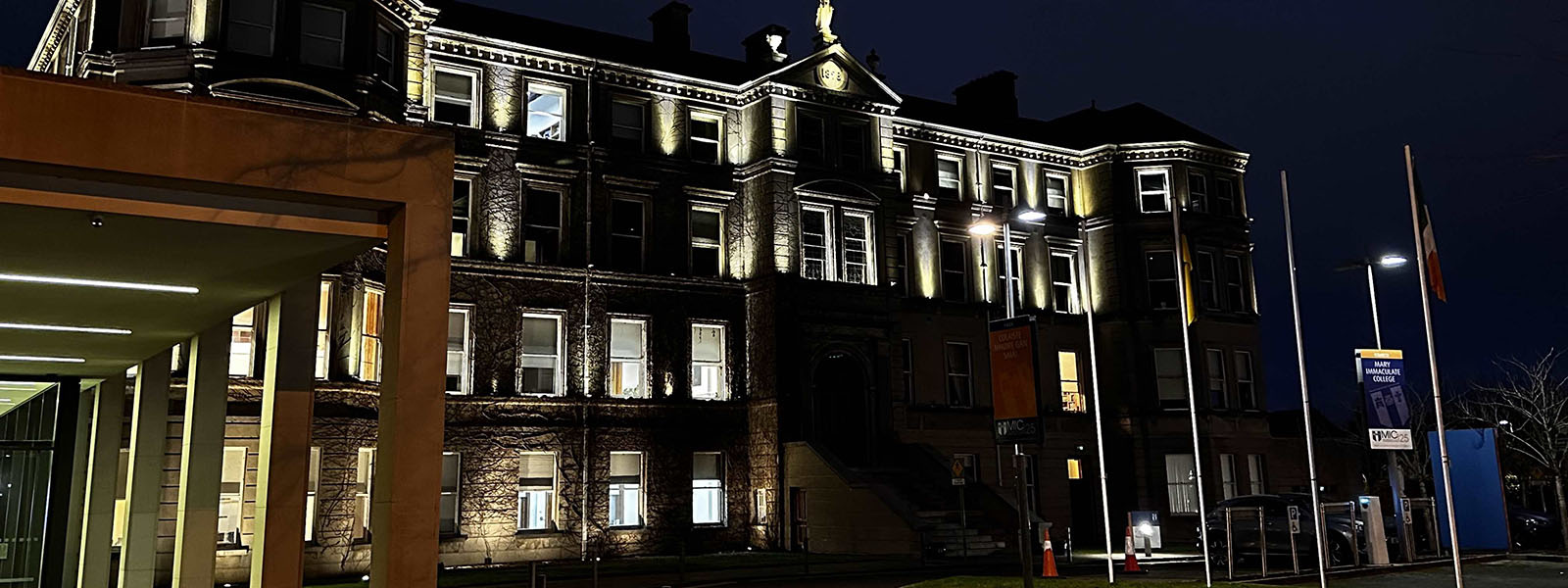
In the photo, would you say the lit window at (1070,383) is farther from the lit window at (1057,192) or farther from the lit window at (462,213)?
the lit window at (462,213)

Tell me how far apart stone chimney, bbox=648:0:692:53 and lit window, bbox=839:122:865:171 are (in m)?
6.37

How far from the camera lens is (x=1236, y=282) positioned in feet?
143

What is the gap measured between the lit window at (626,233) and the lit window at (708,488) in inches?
232

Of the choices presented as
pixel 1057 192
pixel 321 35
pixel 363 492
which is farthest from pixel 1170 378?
pixel 321 35

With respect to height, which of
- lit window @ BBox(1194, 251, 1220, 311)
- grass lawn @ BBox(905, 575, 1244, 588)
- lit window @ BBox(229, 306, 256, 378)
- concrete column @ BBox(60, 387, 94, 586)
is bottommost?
grass lawn @ BBox(905, 575, 1244, 588)

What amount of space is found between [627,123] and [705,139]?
255 centimetres

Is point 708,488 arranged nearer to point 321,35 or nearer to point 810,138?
point 810,138

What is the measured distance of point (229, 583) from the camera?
83.9 feet

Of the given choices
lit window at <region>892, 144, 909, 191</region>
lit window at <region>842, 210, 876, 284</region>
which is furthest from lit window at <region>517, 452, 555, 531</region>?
lit window at <region>892, 144, 909, 191</region>

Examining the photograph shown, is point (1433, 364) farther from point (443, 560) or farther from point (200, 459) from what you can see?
point (443, 560)

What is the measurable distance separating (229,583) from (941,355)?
23.1 m

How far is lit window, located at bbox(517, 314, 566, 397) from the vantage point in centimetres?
3309

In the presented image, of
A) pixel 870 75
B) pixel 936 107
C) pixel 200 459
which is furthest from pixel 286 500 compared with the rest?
pixel 936 107

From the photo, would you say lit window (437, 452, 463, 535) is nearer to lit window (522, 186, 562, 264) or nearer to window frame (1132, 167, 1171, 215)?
lit window (522, 186, 562, 264)
